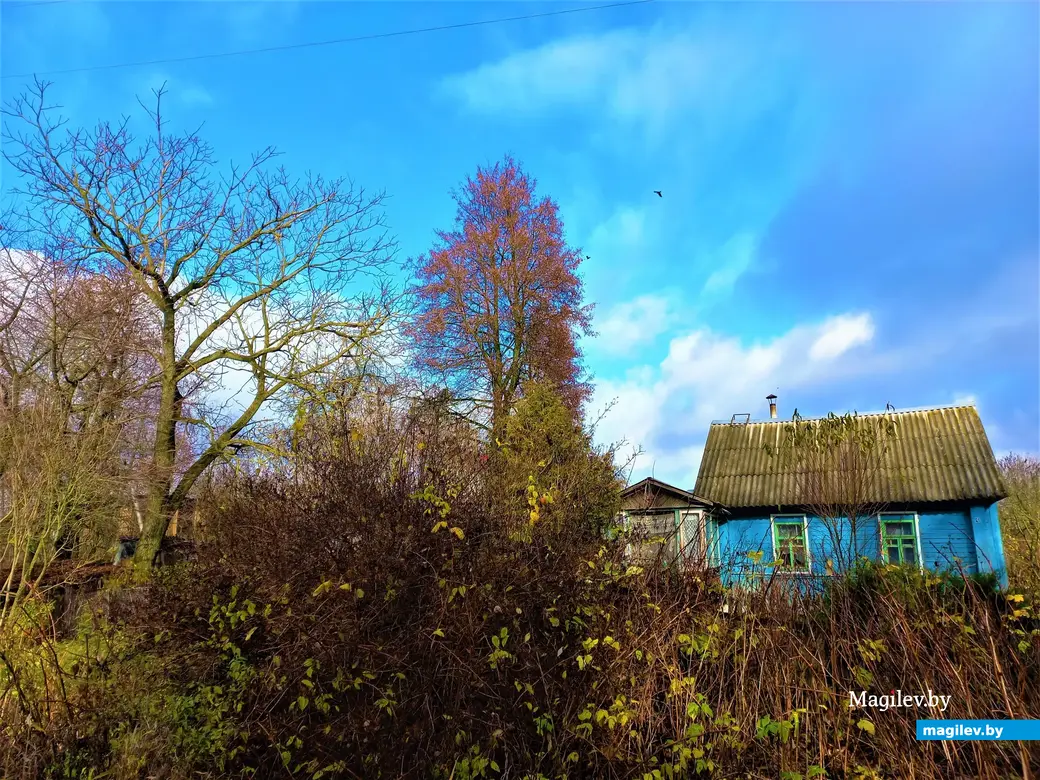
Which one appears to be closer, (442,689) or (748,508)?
(442,689)

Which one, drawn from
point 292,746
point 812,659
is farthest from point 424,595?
point 812,659

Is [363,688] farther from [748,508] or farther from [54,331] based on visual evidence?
[748,508]

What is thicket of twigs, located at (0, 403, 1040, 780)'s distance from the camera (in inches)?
142

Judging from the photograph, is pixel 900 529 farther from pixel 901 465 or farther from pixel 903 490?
pixel 901 465

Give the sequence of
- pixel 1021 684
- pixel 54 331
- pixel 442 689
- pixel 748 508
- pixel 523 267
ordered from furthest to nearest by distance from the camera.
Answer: pixel 523 267, pixel 748 508, pixel 54 331, pixel 442 689, pixel 1021 684

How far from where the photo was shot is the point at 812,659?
391 cm

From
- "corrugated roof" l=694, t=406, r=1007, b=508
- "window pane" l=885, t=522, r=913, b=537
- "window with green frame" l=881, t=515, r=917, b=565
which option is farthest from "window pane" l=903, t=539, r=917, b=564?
"corrugated roof" l=694, t=406, r=1007, b=508

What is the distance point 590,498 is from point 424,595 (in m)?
3.31

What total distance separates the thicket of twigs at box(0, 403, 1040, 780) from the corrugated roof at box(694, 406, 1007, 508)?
450 inches

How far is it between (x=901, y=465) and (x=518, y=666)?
53.4 feet

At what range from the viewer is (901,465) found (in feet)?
54.4

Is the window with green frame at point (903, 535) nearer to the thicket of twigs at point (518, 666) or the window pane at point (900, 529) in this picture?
the window pane at point (900, 529)

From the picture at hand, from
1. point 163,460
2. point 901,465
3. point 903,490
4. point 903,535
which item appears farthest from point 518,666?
point 901,465

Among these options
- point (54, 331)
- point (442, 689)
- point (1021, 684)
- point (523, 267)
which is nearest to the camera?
point (1021, 684)
